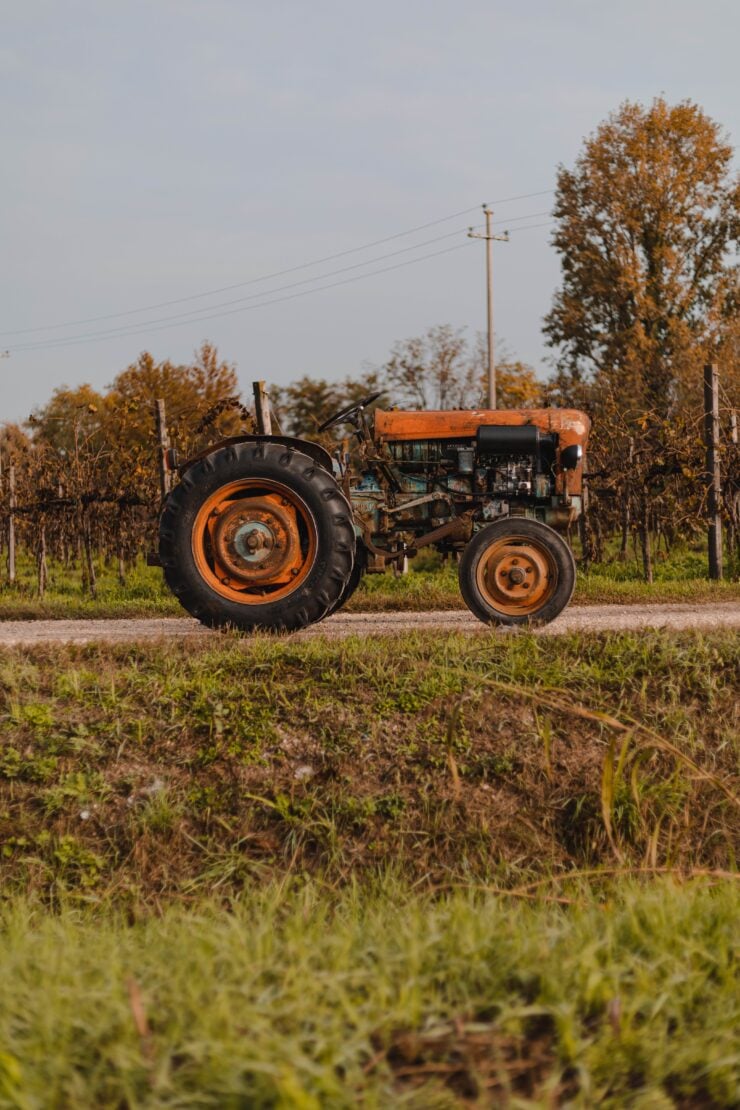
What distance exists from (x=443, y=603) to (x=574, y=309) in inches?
1063

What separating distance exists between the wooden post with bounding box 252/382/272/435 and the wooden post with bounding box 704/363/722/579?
497cm

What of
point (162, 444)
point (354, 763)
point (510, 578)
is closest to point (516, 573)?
point (510, 578)

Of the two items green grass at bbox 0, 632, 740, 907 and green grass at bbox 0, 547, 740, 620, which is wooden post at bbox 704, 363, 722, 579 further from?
green grass at bbox 0, 632, 740, 907

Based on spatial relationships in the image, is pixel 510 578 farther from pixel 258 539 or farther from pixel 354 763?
pixel 354 763

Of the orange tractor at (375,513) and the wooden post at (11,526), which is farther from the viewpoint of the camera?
the wooden post at (11,526)

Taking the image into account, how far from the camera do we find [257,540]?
7625 mm

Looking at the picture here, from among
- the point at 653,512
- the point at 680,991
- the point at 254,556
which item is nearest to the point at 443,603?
the point at 254,556

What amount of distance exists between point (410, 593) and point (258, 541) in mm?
3655

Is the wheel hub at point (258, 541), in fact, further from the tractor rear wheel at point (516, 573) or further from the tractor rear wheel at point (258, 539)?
the tractor rear wheel at point (516, 573)

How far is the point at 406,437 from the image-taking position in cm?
858

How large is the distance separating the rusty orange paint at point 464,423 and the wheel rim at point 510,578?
910 mm

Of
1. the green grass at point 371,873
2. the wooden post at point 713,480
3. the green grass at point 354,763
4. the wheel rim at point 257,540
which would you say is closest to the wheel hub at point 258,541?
the wheel rim at point 257,540

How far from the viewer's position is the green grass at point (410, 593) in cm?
1077

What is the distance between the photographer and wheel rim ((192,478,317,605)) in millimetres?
7637
